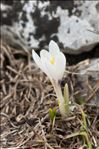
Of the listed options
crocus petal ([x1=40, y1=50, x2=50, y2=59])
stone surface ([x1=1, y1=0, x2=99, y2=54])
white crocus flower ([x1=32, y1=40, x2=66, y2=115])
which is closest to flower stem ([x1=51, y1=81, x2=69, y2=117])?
white crocus flower ([x1=32, y1=40, x2=66, y2=115])

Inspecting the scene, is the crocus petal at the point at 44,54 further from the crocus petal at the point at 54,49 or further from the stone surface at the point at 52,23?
the stone surface at the point at 52,23

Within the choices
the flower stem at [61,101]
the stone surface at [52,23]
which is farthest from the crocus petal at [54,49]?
the stone surface at [52,23]

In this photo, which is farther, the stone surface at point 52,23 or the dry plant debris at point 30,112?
the stone surface at point 52,23

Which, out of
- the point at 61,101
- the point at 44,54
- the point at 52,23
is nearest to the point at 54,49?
the point at 44,54

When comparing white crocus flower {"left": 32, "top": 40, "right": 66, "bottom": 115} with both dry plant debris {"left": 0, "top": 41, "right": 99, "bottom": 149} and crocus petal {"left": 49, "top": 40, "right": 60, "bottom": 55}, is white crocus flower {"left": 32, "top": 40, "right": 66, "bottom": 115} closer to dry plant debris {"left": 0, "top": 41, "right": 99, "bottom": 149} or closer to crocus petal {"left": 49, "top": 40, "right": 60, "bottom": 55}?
crocus petal {"left": 49, "top": 40, "right": 60, "bottom": 55}

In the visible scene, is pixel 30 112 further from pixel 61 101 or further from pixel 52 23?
pixel 52 23
